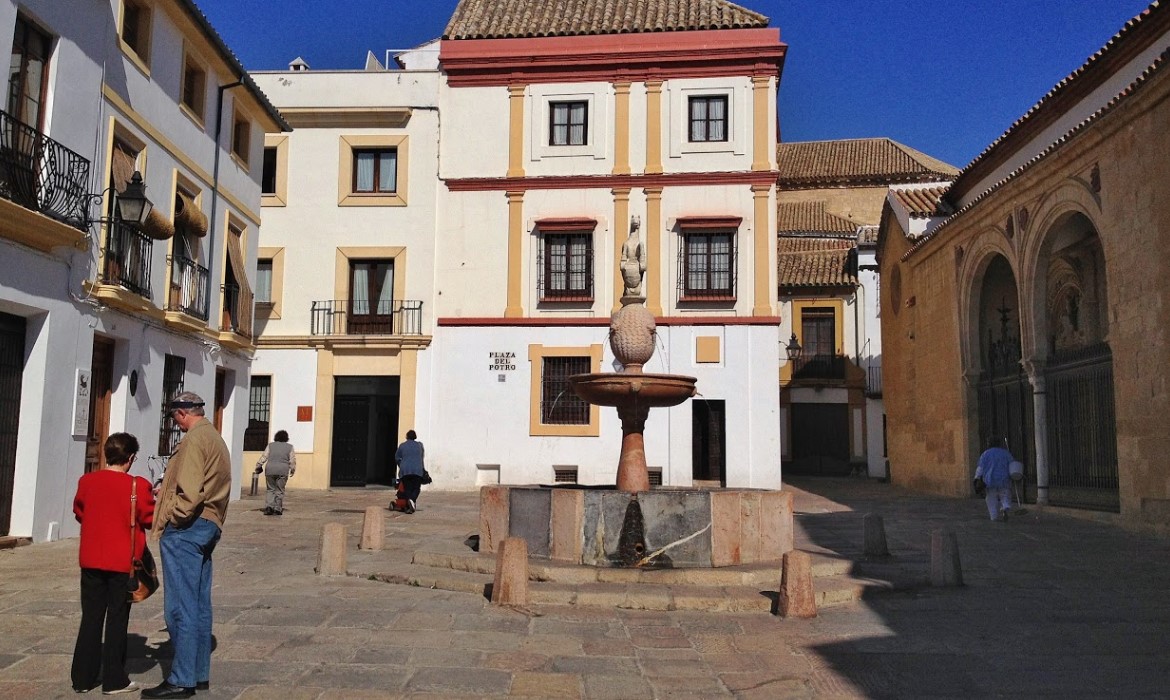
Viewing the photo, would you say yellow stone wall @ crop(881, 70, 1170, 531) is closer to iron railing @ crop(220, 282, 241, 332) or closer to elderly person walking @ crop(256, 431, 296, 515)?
elderly person walking @ crop(256, 431, 296, 515)

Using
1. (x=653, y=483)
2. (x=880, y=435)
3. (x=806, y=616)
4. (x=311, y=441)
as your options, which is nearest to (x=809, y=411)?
(x=880, y=435)

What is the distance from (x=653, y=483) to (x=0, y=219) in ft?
47.9

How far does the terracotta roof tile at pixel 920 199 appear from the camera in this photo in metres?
22.9

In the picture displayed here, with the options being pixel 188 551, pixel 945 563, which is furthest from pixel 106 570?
pixel 945 563

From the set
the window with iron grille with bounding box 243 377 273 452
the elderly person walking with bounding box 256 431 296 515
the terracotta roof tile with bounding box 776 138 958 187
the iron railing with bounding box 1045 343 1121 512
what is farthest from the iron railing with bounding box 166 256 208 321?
the terracotta roof tile with bounding box 776 138 958 187

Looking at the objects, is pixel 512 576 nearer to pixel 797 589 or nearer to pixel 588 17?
pixel 797 589

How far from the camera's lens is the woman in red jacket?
514 cm

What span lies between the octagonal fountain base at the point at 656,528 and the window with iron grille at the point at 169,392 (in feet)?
26.7

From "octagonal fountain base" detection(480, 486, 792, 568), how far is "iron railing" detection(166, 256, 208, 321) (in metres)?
8.72

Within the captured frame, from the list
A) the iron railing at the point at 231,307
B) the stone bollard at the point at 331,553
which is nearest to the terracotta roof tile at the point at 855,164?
the iron railing at the point at 231,307

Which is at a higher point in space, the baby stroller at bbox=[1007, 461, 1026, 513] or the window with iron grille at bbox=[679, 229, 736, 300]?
the window with iron grille at bbox=[679, 229, 736, 300]

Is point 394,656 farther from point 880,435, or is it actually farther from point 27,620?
point 880,435

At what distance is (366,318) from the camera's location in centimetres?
2264

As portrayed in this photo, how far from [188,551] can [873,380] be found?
28.9m
